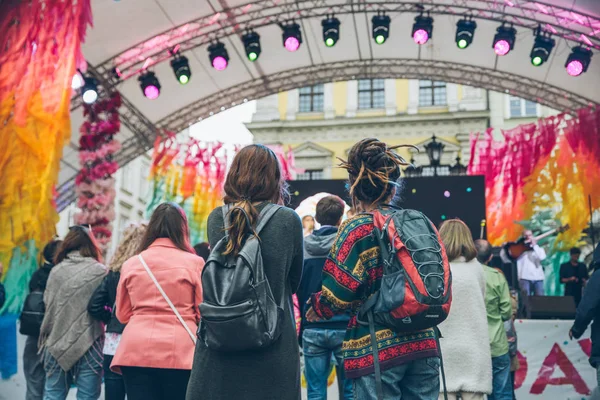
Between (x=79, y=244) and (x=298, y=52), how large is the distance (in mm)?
10887

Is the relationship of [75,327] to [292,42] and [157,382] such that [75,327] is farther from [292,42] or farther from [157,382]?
[292,42]

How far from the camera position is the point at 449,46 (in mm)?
15195

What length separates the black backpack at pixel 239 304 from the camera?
97.1 inches

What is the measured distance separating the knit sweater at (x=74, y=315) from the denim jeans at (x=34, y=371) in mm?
1072

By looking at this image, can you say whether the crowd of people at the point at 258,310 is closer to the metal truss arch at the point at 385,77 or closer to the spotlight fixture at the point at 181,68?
the spotlight fixture at the point at 181,68

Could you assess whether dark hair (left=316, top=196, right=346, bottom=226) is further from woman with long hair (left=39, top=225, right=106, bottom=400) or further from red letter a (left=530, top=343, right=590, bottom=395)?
red letter a (left=530, top=343, right=590, bottom=395)

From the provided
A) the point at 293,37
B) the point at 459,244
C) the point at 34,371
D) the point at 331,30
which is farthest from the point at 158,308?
the point at 293,37

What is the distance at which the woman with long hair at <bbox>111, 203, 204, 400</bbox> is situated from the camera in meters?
3.62

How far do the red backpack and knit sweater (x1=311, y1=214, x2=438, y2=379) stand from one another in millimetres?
55

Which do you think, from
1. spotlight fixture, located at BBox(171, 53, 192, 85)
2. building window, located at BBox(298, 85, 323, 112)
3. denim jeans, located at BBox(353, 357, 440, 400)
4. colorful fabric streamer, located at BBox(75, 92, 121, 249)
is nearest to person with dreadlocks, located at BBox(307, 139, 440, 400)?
denim jeans, located at BBox(353, 357, 440, 400)

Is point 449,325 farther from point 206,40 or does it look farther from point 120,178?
point 120,178

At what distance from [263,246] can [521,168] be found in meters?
14.9

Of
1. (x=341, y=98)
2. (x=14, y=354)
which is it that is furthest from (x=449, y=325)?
(x=341, y=98)

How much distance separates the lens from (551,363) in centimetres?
748
